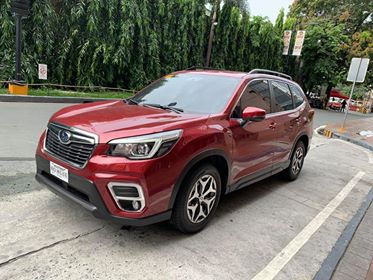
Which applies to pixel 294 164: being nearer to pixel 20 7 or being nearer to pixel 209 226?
pixel 209 226

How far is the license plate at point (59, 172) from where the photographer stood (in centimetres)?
307

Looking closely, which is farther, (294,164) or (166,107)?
(294,164)

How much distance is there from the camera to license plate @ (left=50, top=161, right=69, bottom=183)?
10.1 feet

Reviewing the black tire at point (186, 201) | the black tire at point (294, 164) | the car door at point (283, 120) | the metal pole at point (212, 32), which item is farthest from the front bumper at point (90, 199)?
the metal pole at point (212, 32)

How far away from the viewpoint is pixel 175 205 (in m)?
3.19

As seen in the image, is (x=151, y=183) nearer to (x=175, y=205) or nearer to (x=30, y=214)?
(x=175, y=205)

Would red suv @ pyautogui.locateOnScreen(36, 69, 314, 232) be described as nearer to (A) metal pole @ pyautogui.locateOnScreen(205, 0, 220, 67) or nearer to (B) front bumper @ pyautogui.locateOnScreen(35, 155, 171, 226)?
(B) front bumper @ pyautogui.locateOnScreen(35, 155, 171, 226)

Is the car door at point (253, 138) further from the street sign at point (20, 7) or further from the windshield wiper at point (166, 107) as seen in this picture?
the street sign at point (20, 7)

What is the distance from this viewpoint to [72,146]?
3.06m

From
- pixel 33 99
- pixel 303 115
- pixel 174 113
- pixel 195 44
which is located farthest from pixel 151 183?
pixel 195 44

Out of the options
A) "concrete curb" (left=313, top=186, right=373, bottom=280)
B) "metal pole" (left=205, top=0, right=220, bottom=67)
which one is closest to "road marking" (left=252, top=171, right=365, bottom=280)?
"concrete curb" (left=313, top=186, right=373, bottom=280)

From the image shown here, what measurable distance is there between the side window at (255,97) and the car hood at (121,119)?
623 mm

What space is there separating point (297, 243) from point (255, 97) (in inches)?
72.6

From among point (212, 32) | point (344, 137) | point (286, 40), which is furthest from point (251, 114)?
point (286, 40)
